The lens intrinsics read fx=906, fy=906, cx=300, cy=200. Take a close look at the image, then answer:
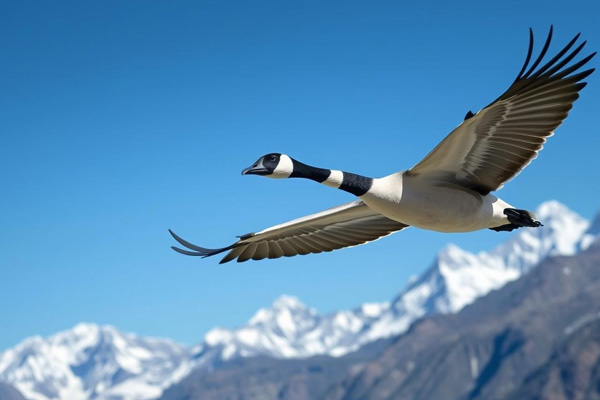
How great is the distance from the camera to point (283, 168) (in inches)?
572

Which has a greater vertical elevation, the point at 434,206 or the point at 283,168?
the point at 283,168

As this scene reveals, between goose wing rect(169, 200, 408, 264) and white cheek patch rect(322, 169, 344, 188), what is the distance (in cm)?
321

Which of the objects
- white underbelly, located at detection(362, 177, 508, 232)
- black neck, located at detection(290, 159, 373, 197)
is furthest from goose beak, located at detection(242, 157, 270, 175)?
white underbelly, located at detection(362, 177, 508, 232)

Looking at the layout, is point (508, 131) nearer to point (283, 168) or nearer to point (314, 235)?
point (283, 168)

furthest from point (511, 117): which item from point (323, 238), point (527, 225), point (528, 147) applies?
point (323, 238)

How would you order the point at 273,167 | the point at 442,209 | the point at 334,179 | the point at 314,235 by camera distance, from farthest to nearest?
the point at 314,235
the point at 442,209
the point at 334,179
the point at 273,167

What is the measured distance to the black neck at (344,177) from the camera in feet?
48.9

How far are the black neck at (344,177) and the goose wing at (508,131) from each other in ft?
4.43

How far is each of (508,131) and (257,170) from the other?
207 inches

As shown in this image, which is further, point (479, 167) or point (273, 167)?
point (479, 167)

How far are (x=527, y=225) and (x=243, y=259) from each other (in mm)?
7178

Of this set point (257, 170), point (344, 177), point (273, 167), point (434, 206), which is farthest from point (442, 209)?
point (257, 170)

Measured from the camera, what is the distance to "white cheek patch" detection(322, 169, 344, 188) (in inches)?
608

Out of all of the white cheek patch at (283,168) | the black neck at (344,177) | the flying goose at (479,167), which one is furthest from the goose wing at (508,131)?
the white cheek patch at (283,168)
